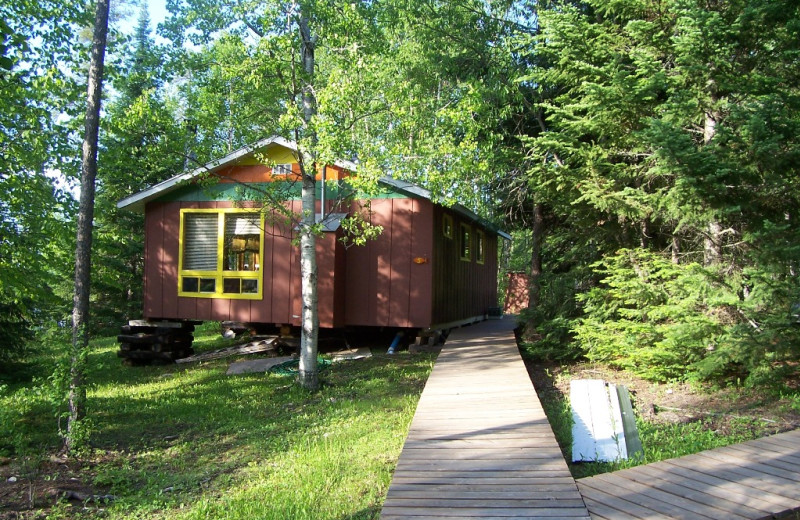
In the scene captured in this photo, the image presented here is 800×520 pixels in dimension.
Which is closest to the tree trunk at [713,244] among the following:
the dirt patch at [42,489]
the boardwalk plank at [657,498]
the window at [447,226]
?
the boardwalk plank at [657,498]

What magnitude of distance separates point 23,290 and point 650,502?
8.07 meters

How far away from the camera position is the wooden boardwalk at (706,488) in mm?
3377

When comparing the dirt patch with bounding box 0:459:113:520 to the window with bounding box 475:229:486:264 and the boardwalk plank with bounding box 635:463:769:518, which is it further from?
the window with bounding box 475:229:486:264

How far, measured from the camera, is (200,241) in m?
11.8

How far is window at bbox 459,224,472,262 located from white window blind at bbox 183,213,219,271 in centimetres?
562

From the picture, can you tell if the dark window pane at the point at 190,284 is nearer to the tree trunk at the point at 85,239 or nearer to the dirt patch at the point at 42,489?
the tree trunk at the point at 85,239

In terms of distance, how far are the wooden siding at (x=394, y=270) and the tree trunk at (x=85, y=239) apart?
5.69 m

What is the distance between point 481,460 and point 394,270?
7059 millimetres

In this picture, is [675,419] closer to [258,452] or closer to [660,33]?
[258,452]

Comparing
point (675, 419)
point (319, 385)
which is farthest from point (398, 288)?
point (675, 419)

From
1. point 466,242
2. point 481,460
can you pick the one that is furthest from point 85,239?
point 466,242

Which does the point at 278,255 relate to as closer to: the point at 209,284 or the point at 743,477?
the point at 209,284

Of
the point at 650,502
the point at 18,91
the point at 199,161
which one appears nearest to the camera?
the point at 650,502

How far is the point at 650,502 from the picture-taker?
3523 mm
